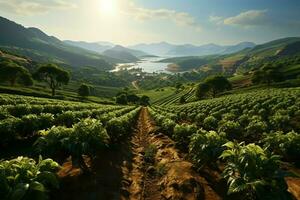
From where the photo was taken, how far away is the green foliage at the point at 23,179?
10.0 meters

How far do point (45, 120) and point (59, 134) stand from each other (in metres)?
12.9

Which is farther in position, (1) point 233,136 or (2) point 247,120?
(2) point 247,120

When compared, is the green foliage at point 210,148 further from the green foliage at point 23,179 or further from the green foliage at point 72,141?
the green foliage at point 23,179

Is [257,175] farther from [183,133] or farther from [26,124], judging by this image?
[26,124]

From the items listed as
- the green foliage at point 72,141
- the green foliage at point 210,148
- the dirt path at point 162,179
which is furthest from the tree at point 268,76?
the green foliage at point 72,141

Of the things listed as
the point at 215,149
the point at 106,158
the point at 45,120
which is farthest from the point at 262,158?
the point at 45,120

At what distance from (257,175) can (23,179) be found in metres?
9.37

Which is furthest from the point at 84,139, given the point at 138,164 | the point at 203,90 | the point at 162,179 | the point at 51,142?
the point at 203,90

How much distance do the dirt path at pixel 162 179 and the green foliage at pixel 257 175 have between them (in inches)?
136

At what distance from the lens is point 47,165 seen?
12.2 metres

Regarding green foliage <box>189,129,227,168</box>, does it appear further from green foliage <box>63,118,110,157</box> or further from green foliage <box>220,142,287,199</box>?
green foliage <box>63,118,110,157</box>

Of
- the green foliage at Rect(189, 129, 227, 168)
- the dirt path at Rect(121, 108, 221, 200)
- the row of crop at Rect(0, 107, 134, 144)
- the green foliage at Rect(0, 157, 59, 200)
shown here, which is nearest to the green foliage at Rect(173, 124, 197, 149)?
the dirt path at Rect(121, 108, 221, 200)

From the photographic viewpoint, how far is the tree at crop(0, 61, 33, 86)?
119 meters

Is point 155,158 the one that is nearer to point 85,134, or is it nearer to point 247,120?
point 85,134
